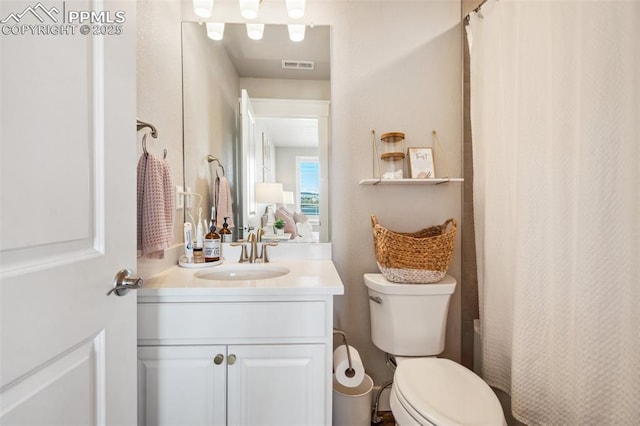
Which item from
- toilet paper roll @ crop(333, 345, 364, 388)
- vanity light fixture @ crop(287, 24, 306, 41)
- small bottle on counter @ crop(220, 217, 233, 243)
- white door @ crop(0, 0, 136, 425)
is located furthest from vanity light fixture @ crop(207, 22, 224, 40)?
toilet paper roll @ crop(333, 345, 364, 388)

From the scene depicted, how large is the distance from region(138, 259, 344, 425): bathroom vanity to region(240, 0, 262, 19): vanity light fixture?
55.1 inches

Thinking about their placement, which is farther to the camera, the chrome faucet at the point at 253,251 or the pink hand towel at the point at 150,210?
the chrome faucet at the point at 253,251

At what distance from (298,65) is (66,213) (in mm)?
1363

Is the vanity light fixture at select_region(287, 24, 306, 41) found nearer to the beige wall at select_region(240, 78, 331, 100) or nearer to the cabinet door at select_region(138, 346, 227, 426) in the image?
the beige wall at select_region(240, 78, 331, 100)

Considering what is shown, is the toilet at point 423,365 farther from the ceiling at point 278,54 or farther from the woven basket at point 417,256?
the ceiling at point 278,54

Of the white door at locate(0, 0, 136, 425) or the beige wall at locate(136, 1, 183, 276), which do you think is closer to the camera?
the white door at locate(0, 0, 136, 425)

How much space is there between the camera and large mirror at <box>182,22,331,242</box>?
1.56m

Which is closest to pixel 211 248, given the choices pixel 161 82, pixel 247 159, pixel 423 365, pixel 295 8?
pixel 247 159

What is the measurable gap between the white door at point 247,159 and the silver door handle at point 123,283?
0.86 meters

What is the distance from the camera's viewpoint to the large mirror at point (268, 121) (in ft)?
5.12

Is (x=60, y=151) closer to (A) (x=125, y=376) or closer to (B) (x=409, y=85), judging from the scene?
(A) (x=125, y=376)

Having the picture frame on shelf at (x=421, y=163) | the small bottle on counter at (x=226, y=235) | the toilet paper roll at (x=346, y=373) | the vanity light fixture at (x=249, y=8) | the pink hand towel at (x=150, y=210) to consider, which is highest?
the vanity light fixture at (x=249, y=8)

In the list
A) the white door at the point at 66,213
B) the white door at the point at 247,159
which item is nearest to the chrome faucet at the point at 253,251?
the white door at the point at 247,159

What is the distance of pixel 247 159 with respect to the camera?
158 cm
